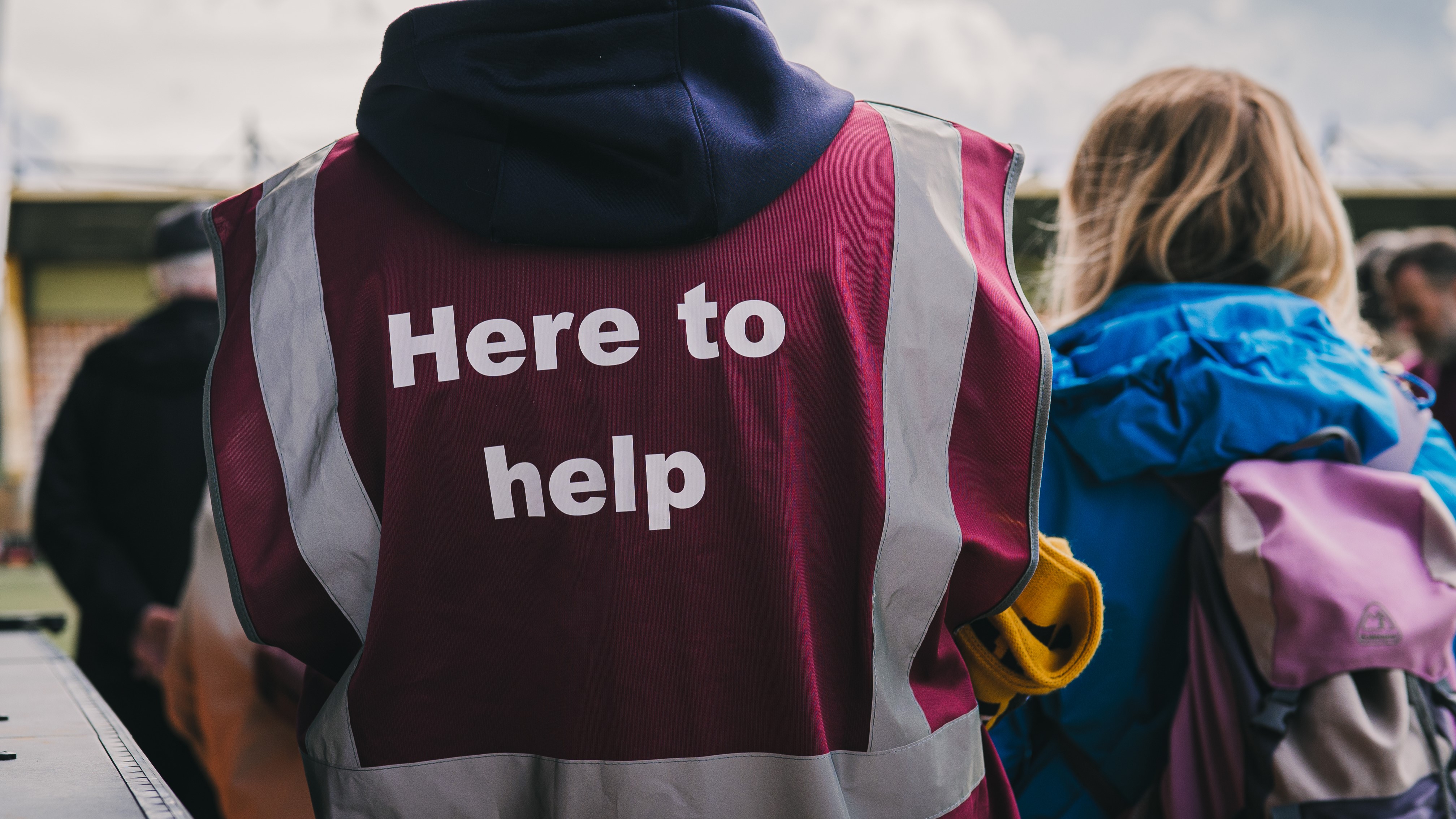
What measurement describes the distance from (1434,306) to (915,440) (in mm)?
3578

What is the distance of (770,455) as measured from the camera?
43.2 inches

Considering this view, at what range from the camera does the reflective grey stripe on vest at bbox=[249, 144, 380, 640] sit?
113cm

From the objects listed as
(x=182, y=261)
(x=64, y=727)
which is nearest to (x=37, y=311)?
(x=182, y=261)

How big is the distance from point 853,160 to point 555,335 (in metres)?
0.37

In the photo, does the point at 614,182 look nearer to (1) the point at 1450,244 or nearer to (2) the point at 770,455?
(2) the point at 770,455

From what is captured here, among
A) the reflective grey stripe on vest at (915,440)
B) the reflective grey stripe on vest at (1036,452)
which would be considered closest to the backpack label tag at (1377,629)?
the reflective grey stripe on vest at (1036,452)

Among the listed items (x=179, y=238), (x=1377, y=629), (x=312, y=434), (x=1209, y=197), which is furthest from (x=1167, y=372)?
(x=179, y=238)

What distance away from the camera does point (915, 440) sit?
113 cm

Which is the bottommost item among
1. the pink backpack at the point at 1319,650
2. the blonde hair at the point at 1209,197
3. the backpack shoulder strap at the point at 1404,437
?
the pink backpack at the point at 1319,650

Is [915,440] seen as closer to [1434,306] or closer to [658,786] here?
[658,786]

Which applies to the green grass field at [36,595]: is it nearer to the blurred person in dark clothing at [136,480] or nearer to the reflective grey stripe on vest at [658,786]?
the blurred person in dark clothing at [136,480]

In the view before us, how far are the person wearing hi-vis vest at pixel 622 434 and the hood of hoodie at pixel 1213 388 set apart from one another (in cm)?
43

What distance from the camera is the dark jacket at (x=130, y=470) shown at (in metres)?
3.00

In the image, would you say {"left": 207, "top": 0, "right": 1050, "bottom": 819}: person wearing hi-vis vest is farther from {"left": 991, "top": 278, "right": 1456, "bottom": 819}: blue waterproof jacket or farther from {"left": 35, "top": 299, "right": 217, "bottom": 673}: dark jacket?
{"left": 35, "top": 299, "right": 217, "bottom": 673}: dark jacket
